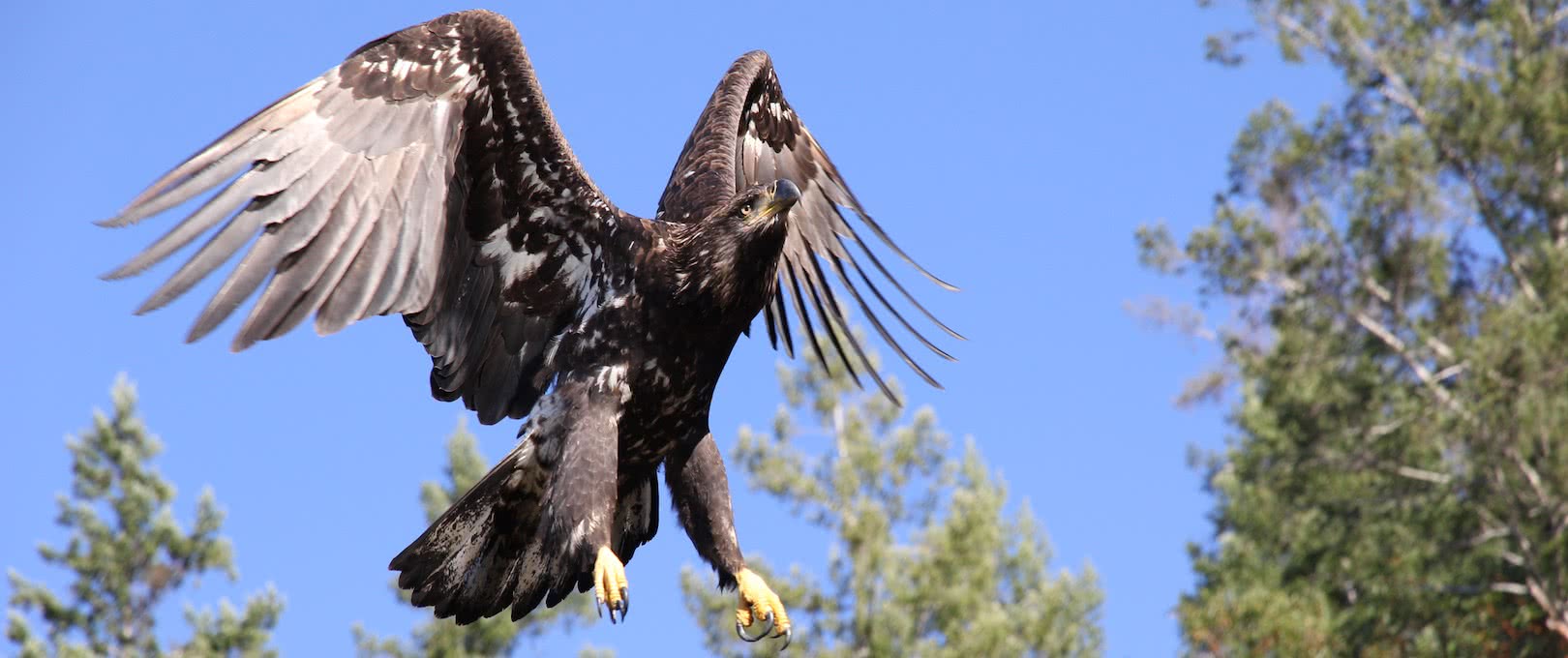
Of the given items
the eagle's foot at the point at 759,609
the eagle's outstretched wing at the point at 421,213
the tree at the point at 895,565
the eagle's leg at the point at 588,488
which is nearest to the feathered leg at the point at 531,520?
the eagle's leg at the point at 588,488

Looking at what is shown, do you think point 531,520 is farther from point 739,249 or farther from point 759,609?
point 739,249

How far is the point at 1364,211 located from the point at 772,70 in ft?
57.4

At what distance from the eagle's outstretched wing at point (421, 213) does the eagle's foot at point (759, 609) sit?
1086mm

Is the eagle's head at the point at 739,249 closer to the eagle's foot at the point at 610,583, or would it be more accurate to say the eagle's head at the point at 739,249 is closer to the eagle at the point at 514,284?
the eagle at the point at 514,284

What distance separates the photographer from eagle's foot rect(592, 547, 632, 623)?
588cm

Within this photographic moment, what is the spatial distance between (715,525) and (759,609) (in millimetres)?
397

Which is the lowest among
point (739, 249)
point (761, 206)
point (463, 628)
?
point (739, 249)

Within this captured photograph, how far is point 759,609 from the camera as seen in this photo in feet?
20.9

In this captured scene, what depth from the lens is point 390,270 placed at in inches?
232

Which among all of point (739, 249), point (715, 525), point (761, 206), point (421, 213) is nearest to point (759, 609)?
point (715, 525)

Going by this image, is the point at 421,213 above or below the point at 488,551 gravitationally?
above

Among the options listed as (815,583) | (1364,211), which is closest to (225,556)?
(815,583)

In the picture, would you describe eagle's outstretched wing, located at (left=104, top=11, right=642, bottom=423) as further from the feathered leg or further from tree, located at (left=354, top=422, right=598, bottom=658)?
tree, located at (left=354, top=422, right=598, bottom=658)

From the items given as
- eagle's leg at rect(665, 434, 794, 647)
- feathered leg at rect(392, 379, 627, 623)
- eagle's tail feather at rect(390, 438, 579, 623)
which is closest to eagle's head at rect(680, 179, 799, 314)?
feathered leg at rect(392, 379, 627, 623)
